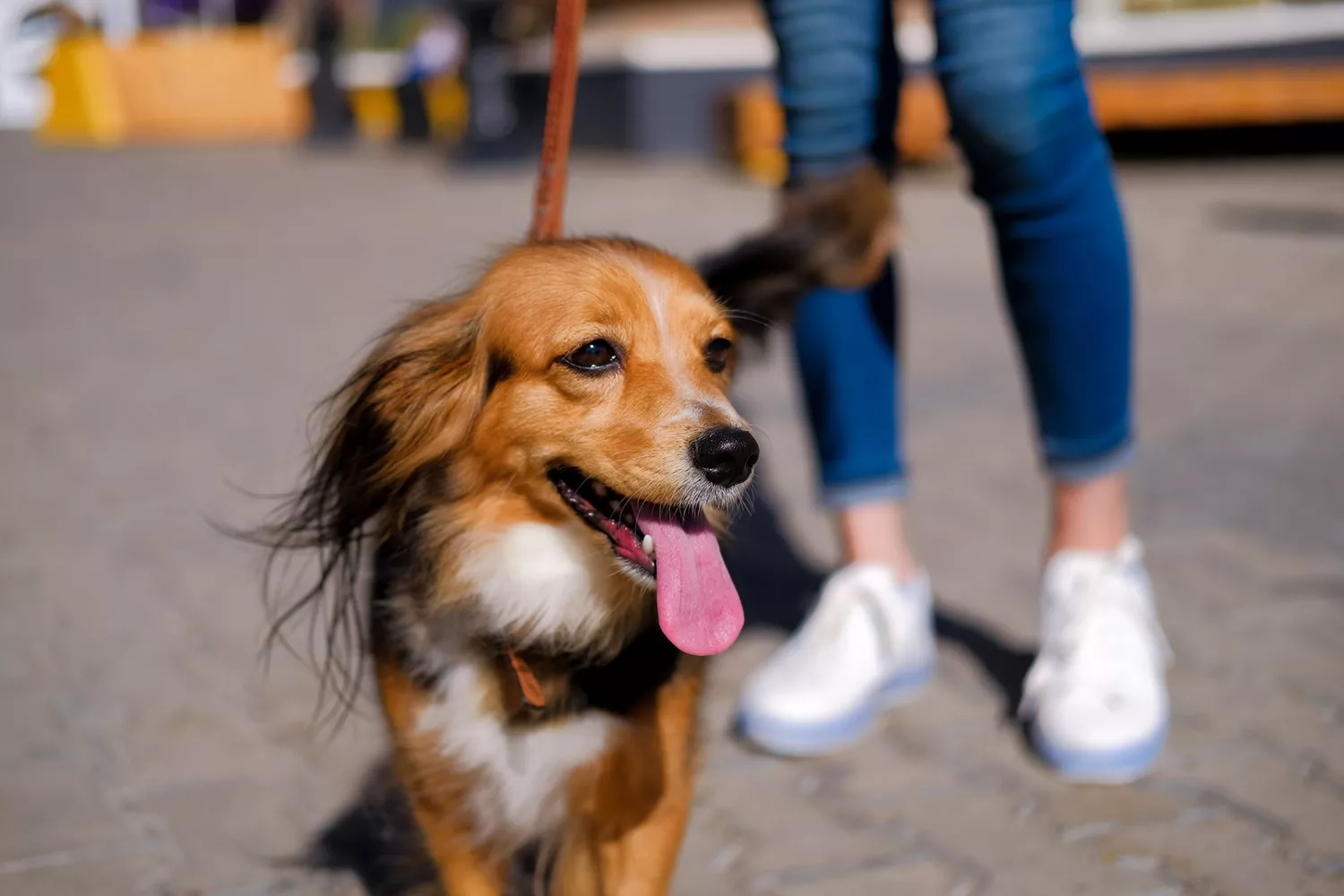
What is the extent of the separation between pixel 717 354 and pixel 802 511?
1.94m

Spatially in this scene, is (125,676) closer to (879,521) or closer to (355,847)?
(355,847)

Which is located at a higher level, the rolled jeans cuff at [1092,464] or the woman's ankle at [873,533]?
the rolled jeans cuff at [1092,464]

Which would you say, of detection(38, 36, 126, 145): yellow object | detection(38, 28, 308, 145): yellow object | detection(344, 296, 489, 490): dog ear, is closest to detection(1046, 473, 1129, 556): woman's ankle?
detection(344, 296, 489, 490): dog ear

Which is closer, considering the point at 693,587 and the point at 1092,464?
the point at 693,587

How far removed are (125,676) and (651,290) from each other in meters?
1.64

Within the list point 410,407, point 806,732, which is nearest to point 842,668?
point 806,732

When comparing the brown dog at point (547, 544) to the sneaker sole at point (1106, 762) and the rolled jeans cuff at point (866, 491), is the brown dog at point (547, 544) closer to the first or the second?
the rolled jeans cuff at point (866, 491)

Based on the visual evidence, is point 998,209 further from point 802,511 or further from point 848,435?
point 802,511

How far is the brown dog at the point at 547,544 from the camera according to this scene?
2.09 m

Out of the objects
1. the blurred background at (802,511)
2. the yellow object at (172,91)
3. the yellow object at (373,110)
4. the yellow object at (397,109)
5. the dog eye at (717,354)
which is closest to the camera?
the dog eye at (717,354)

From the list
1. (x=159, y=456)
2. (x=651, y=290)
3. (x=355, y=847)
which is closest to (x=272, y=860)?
(x=355, y=847)

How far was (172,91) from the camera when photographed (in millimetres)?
21391

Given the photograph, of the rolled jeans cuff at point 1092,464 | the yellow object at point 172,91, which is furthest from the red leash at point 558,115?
the yellow object at point 172,91

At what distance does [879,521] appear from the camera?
2.86 meters
